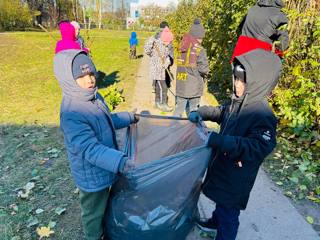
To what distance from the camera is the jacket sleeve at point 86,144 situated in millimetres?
1474

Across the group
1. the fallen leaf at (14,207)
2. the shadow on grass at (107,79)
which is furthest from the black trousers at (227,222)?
the shadow on grass at (107,79)

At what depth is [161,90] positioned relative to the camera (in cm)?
514

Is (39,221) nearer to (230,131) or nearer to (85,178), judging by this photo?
(85,178)

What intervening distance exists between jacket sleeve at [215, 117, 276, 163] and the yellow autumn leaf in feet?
5.33

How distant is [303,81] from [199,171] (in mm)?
2188

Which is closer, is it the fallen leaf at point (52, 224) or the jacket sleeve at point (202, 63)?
the fallen leaf at point (52, 224)

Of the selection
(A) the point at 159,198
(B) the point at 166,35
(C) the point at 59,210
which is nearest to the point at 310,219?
(A) the point at 159,198

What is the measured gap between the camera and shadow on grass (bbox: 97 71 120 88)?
23.0 ft

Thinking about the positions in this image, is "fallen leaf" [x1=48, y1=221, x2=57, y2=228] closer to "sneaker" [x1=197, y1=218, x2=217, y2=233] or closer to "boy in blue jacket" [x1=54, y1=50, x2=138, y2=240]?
"boy in blue jacket" [x1=54, y1=50, x2=138, y2=240]

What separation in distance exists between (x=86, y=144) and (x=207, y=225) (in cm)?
131

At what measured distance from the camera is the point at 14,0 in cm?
3064

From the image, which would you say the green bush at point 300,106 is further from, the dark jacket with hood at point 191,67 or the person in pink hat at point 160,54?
the person in pink hat at point 160,54

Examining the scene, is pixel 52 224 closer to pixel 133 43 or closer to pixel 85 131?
pixel 85 131

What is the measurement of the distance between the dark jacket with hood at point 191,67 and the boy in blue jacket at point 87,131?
2370 mm
